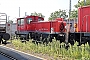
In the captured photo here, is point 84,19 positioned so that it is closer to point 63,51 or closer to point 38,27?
point 63,51

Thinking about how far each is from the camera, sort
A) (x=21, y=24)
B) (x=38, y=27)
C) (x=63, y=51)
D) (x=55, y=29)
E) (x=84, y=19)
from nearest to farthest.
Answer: (x=63, y=51), (x=84, y=19), (x=55, y=29), (x=38, y=27), (x=21, y=24)

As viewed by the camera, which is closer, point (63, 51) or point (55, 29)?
point (63, 51)

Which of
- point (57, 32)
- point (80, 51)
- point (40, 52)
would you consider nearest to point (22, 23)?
point (57, 32)

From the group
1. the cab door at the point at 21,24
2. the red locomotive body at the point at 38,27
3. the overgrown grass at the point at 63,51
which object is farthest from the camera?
the cab door at the point at 21,24

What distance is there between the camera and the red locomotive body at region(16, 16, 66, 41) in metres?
20.2

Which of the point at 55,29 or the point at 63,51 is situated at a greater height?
the point at 55,29

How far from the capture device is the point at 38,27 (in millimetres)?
22891

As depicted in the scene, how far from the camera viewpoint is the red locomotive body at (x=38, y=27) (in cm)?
2023

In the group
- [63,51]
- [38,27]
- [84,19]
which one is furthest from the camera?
[38,27]

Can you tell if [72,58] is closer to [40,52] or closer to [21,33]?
[40,52]

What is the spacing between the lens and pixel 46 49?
1462 centimetres

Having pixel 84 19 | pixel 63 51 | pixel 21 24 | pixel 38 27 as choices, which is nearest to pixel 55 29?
pixel 38 27

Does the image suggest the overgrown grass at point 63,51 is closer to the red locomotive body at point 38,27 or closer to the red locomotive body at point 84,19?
→ the red locomotive body at point 84,19

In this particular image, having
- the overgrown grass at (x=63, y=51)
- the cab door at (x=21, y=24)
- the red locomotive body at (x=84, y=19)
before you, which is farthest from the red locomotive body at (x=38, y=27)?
the red locomotive body at (x=84, y=19)
